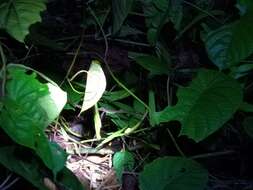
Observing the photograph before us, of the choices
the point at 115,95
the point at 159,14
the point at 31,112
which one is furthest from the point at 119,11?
the point at 31,112

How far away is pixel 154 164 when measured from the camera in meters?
1.16

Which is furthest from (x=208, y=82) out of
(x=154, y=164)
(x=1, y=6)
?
(x=1, y=6)

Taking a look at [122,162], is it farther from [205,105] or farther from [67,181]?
[205,105]

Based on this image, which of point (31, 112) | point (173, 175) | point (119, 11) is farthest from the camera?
point (119, 11)

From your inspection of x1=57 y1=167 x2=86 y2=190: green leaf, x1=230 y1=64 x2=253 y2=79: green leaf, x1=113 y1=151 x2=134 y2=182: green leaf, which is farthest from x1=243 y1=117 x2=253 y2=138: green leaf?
x1=57 y1=167 x2=86 y2=190: green leaf

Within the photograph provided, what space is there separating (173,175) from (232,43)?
0.38 meters

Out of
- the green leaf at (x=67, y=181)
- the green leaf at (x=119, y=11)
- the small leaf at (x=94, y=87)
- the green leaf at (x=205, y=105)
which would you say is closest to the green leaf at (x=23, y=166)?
the green leaf at (x=67, y=181)

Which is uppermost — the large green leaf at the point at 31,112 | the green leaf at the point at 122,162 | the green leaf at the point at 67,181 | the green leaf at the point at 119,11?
the green leaf at the point at 119,11

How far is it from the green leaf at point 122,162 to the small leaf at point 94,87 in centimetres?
17

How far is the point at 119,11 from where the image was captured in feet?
4.52

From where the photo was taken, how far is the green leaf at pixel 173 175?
1124mm

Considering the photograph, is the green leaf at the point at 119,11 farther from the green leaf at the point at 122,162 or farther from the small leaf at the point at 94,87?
the green leaf at the point at 122,162

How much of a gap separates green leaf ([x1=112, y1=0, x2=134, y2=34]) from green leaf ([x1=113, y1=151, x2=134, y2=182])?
0.41 metres

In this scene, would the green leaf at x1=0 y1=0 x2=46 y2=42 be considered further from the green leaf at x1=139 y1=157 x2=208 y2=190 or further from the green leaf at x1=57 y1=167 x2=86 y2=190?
the green leaf at x1=139 y1=157 x2=208 y2=190
